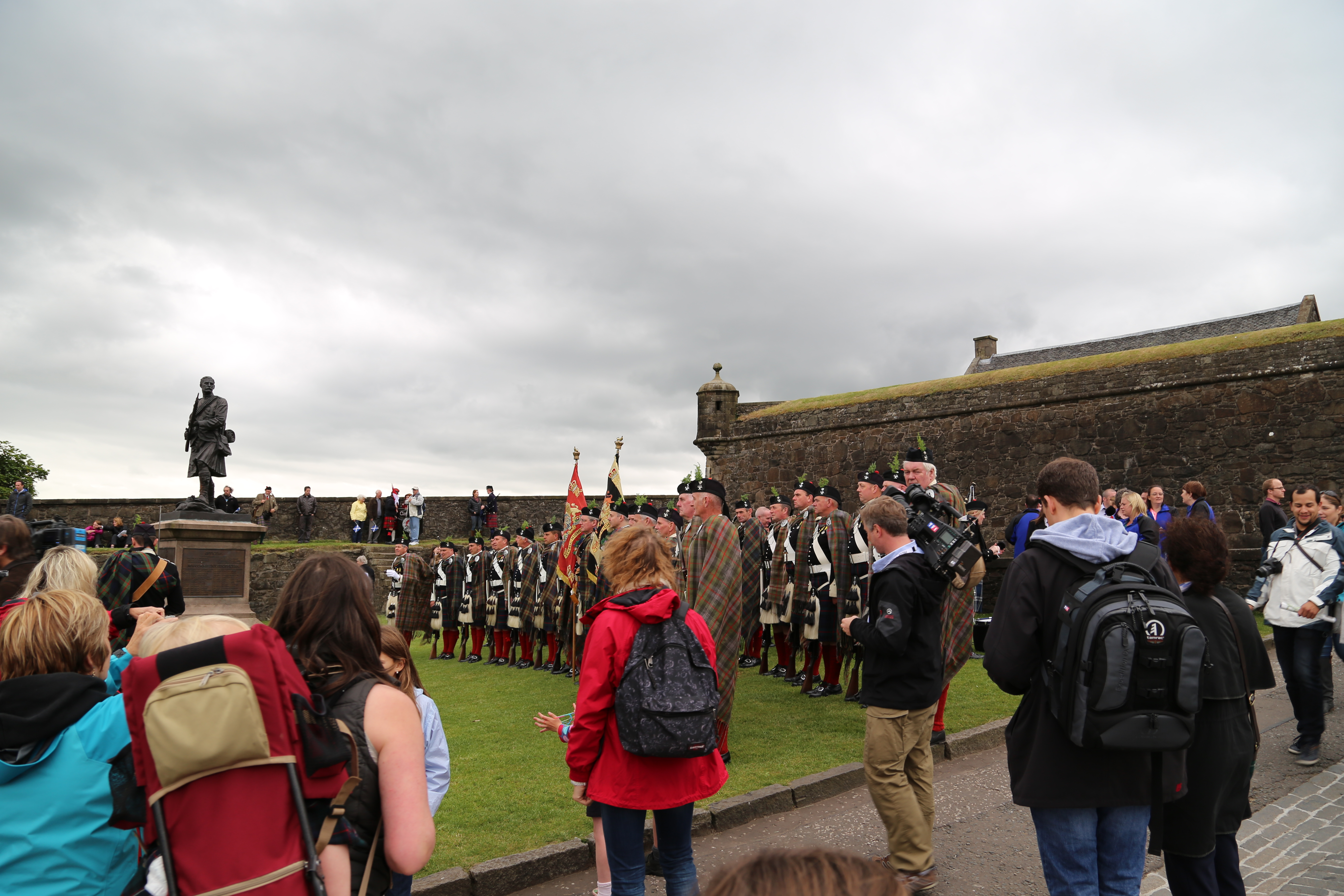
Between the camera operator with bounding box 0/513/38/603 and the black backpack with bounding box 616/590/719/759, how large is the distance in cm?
411

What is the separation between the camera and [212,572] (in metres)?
12.4

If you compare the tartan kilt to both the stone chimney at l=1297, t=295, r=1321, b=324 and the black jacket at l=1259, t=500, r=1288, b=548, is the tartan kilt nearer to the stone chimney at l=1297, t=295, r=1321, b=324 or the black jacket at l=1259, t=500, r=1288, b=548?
the black jacket at l=1259, t=500, r=1288, b=548

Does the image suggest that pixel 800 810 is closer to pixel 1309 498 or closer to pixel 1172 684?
pixel 1172 684

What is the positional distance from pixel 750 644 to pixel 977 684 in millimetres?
3628

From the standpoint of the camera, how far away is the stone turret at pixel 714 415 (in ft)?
82.6

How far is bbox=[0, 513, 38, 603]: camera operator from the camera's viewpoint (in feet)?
16.7

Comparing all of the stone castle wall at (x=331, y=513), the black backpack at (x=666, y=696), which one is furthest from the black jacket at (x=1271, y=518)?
the stone castle wall at (x=331, y=513)

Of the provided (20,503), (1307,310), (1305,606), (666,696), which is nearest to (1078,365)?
(1307,310)

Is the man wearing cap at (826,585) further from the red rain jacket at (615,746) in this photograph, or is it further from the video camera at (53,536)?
the video camera at (53,536)

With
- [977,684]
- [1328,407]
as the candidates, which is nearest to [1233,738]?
[977,684]

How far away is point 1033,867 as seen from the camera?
4.57 m

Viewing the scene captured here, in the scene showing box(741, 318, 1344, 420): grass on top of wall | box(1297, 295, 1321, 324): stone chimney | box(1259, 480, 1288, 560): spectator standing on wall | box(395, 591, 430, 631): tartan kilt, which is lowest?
box(395, 591, 430, 631): tartan kilt

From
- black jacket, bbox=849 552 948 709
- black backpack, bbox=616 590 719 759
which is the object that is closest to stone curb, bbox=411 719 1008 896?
black backpack, bbox=616 590 719 759

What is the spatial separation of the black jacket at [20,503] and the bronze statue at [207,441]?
47.3ft
